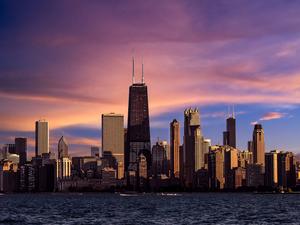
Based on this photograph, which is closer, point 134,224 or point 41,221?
point 134,224

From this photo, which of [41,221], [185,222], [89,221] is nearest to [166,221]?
[185,222]

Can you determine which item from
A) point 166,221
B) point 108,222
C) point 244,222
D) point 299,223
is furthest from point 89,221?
point 299,223

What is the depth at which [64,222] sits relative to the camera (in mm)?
113062

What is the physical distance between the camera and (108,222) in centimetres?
11362

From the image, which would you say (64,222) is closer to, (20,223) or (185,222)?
(20,223)

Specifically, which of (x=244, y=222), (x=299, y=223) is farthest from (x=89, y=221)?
(x=299, y=223)

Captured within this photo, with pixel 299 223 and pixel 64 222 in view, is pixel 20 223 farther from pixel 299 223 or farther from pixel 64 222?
pixel 299 223

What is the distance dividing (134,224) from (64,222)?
11.9 meters

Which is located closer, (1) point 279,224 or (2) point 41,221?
(1) point 279,224

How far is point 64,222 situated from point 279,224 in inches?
1311

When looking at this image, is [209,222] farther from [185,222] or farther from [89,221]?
[89,221]

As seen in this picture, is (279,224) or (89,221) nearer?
(279,224)

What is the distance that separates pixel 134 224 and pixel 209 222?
41.7 feet

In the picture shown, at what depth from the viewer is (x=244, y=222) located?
112 meters
